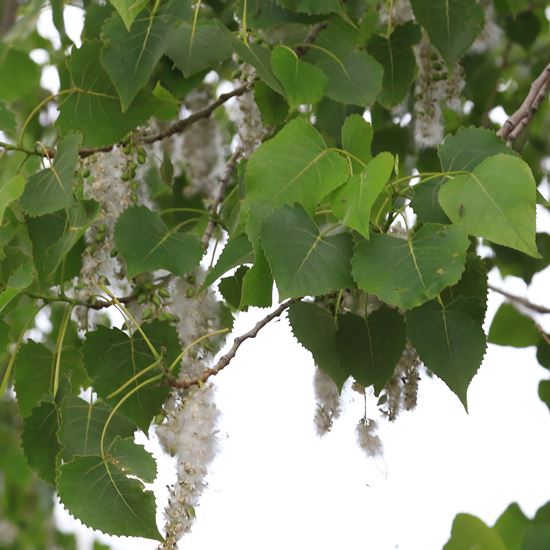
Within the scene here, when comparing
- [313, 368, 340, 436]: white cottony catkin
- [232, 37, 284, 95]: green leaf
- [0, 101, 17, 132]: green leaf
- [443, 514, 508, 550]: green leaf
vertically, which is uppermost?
[232, 37, 284, 95]: green leaf

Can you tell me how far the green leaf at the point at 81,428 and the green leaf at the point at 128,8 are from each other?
317 mm

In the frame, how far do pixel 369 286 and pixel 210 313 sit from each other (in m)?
0.34

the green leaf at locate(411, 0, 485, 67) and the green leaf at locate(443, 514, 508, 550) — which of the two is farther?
the green leaf at locate(411, 0, 485, 67)

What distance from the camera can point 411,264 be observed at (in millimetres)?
764

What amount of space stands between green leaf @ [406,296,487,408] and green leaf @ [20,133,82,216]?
0.31 m

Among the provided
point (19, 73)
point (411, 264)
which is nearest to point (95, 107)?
point (411, 264)

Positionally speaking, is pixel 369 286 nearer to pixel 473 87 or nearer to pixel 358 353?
pixel 358 353

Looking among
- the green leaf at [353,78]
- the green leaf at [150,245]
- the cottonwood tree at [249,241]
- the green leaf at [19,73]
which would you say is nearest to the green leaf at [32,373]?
the cottonwood tree at [249,241]

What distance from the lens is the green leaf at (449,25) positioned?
1.13m

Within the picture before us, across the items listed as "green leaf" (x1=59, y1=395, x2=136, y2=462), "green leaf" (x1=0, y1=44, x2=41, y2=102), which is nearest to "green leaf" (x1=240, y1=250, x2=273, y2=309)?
"green leaf" (x1=59, y1=395, x2=136, y2=462)

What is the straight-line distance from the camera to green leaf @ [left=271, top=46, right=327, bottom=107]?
1.00m

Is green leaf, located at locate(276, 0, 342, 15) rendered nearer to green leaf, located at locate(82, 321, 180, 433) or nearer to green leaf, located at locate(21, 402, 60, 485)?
green leaf, located at locate(82, 321, 180, 433)

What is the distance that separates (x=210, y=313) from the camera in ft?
3.51

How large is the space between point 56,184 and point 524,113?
41 cm
